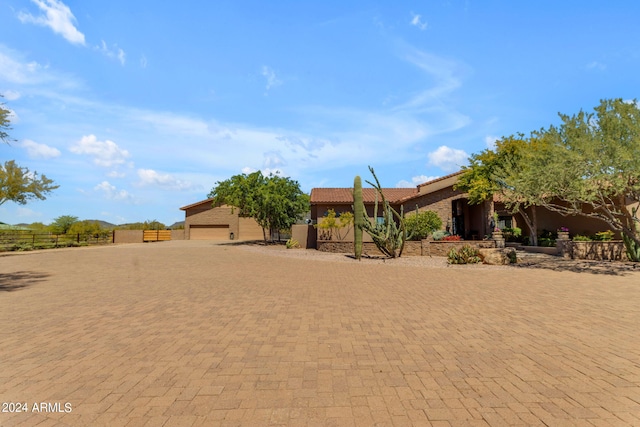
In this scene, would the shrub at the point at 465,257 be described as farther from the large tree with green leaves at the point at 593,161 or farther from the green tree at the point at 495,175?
the green tree at the point at 495,175

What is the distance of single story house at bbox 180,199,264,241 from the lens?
42.6 m

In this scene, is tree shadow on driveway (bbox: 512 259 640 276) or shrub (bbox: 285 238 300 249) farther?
shrub (bbox: 285 238 300 249)

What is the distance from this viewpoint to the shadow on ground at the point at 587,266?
41.5 feet

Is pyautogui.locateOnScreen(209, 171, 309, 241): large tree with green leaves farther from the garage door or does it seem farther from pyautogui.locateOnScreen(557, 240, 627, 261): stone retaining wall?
pyautogui.locateOnScreen(557, 240, 627, 261): stone retaining wall

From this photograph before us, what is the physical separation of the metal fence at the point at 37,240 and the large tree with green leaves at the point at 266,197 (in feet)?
49.9

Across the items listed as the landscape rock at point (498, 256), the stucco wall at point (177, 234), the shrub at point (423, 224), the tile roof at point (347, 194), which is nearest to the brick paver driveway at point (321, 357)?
the landscape rock at point (498, 256)

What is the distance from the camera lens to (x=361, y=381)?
146 inches

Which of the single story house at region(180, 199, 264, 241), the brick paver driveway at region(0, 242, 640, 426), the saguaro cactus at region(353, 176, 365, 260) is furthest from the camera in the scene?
the single story house at region(180, 199, 264, 241)

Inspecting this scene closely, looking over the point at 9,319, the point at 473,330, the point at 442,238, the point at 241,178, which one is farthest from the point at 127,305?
the point at 241,178

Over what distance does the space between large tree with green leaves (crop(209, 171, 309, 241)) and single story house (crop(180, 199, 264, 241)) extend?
1117 cm

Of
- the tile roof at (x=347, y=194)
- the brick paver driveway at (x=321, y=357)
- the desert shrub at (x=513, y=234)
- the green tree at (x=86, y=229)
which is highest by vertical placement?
the tile roof at (x=347, y=194)

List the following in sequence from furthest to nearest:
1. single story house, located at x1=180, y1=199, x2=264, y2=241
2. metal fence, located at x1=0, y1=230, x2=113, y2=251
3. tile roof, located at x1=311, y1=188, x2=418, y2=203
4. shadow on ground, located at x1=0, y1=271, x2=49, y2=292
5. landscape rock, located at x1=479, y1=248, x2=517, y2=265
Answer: single story house, located at x1=180, y1=199, x2=264, y2=241
tile roof, located at x1=311, y1=188, x2=418, y2=203
metal fence, located at x1=0, y1=230, x2=113, y2=251
landscape rock, located at x1=479, y1=248, x2=517, y2=265
shadow on ground, located at x1=0, y1=271, x2=49, y2=292

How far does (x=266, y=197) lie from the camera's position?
27656 mm

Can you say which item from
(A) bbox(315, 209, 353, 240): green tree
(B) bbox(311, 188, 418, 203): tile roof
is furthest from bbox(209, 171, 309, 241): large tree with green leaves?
(A) bbox(315, 209, 353, 240): green tree
